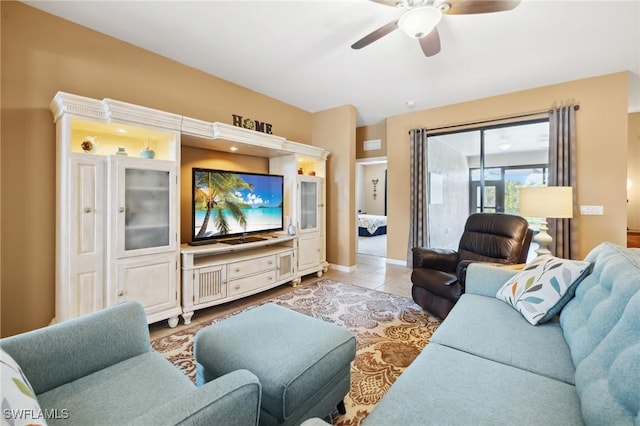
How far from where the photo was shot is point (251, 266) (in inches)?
128

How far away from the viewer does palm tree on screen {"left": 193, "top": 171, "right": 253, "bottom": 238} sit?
3.07m

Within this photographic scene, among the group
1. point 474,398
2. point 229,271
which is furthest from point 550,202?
point 229,271

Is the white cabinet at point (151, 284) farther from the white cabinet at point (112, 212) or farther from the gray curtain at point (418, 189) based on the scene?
the gray curtain at point (418, 189)

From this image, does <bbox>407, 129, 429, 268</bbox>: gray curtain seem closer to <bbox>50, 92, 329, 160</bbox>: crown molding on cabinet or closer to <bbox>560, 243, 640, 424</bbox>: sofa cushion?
<bbox>50, 92, 329, 160</bbox>: crown molding on cabinet

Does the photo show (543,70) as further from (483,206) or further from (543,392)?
(543,392)

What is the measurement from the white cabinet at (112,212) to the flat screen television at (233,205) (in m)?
0.38

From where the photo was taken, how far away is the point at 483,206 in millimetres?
4699

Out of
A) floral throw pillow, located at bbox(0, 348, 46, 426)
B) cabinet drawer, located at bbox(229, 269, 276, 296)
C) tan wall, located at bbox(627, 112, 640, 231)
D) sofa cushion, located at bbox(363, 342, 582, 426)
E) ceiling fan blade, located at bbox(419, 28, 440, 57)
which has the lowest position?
cabinet drawer, located at bbox(229, 269, 276, 296)

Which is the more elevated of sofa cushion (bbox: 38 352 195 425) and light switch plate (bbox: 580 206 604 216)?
light switch plate (bbox: 580 206 604 216)

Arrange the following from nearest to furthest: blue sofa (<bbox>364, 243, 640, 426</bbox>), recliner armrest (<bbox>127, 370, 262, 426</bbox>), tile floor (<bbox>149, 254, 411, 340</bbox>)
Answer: recliner armrest (<bbox>127, 370, 262, 426</bbox>)
blue sofa (<bbox>364, 243, 640, 426</bbox>)
tile floor (<bbox>149, 254, 411, 340</bbox>)

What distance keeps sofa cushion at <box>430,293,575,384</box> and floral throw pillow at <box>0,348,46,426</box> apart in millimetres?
1504

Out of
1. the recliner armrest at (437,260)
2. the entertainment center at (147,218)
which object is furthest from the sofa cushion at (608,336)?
the entertainment center at (147,218)

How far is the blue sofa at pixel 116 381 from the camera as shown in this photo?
31.4 inches

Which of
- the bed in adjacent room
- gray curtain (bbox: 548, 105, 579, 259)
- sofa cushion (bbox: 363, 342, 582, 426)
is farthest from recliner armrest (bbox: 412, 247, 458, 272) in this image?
the bed in adjacent room
